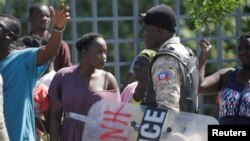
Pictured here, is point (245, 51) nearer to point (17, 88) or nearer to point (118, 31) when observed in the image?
point (17, 88)

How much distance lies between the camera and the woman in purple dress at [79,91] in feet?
17.5

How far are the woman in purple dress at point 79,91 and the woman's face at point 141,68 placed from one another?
243 mm

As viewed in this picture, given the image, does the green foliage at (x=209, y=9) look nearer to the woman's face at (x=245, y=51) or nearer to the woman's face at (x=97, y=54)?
the woman's face at (x=245, y=51)

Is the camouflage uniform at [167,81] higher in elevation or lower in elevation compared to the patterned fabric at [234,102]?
higher

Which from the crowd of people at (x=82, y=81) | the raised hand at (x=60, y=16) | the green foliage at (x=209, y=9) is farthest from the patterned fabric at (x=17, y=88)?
the green foliage at (x=209, y=9)

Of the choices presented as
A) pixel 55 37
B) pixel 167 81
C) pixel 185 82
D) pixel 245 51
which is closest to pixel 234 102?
pixel 245 51

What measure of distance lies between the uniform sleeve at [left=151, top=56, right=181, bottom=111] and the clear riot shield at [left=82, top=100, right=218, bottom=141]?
2.4 inches

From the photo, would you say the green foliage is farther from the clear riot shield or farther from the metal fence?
the metal fence

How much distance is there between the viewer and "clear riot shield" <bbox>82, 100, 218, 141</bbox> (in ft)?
13.9

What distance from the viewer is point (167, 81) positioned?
4328 mm

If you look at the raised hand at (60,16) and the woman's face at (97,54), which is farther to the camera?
the woman's face at (97,54)

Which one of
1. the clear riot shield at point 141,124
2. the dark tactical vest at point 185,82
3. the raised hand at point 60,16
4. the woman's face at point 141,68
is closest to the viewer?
the clear riot shield at point 141,124

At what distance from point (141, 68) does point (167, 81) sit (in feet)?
4.42

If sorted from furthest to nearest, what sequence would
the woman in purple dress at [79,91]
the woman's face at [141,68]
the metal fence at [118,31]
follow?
the metal fence at [118,31]
the woman's face at [141,68]
the woman in purple dress at [79,91]
